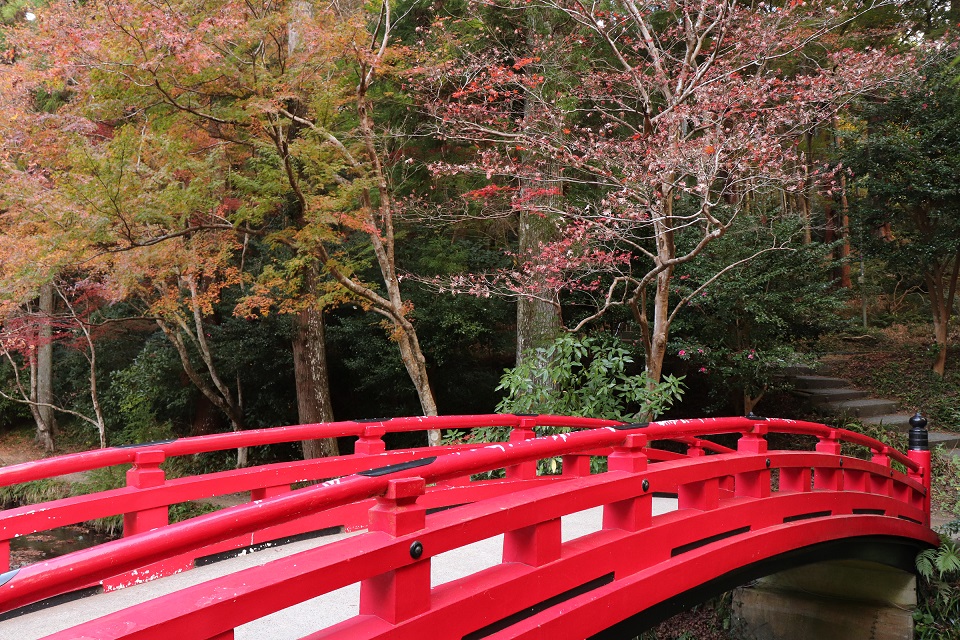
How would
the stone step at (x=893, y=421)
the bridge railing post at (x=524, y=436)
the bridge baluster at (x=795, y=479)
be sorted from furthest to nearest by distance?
the stone step at (x=893, y=421)
the bridge railing post at (x=524, y=436)
the bridge baluster at (x=795, y=479)

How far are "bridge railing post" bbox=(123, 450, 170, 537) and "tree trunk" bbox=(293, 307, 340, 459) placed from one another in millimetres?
7896

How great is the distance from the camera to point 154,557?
6.51 ft

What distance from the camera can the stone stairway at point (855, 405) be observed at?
11221 mm

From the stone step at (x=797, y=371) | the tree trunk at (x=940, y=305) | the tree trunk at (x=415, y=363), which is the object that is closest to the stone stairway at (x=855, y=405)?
the stone step at (x=797, y=371)

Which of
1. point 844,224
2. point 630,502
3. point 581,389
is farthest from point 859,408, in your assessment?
point 630,502

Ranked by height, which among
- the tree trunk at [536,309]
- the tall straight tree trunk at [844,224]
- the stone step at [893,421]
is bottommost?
the stone step at [893,421]

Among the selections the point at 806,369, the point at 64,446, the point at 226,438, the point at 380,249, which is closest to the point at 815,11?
the point at 806,369

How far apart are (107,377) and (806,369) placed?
16619 millimetres

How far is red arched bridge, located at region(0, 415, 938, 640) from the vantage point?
2.06 m

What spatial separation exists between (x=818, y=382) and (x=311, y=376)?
9.78m

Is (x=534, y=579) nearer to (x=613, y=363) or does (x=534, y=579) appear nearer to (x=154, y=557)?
(x=154, y=557)

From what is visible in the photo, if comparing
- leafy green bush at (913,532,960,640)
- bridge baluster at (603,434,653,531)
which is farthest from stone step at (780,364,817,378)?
bridge baluster at (603,434,653,531)

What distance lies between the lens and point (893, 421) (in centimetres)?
1169

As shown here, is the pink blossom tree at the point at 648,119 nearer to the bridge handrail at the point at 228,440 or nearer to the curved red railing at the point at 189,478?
the bridge handrail at the point at 228,440
